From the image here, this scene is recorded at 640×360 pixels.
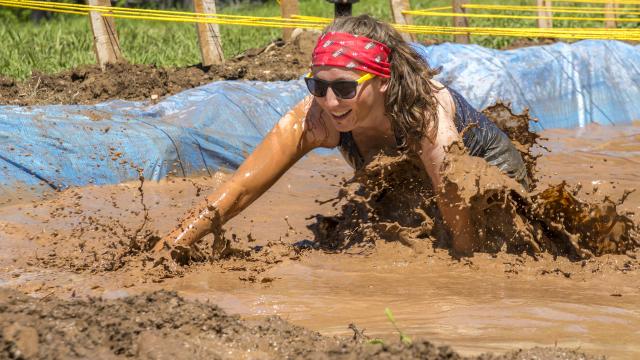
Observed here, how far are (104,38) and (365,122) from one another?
4.68 m

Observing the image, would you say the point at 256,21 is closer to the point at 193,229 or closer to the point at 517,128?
the point at 517,128

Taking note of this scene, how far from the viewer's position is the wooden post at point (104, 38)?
27.4 ft

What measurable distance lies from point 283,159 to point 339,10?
4.14 meters

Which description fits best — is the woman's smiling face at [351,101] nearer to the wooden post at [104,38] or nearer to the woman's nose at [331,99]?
the woman's nose at [331,99]

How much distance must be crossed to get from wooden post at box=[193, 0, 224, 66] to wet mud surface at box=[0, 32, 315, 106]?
114 millimetres

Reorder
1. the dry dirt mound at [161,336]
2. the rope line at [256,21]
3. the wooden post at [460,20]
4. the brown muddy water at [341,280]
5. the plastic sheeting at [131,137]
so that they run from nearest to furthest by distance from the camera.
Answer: the dry dirt mound at [161,336] < the brown muddy water at [341,280] < the plastic sheeting at [131,137] < the rope line at [256,21] < the wooden post at [460,20]

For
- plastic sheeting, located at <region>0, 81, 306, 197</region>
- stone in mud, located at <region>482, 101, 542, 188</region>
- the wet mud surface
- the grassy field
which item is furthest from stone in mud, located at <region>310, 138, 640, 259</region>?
the grassy field

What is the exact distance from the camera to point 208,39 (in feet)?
29.2

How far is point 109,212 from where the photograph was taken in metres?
5.70

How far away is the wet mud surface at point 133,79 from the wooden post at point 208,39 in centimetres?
11

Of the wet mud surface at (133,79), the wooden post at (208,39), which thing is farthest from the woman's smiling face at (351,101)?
the wooden post at (208,39)

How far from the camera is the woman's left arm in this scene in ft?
14.1

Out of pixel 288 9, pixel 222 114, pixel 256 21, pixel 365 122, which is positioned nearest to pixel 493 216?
pixel 365 122

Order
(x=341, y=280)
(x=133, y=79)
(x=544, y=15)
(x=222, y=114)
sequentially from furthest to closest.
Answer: (x=544, y=15)
(x=133, y=79)
(x=222, y=114)
(x=341, y=280)
